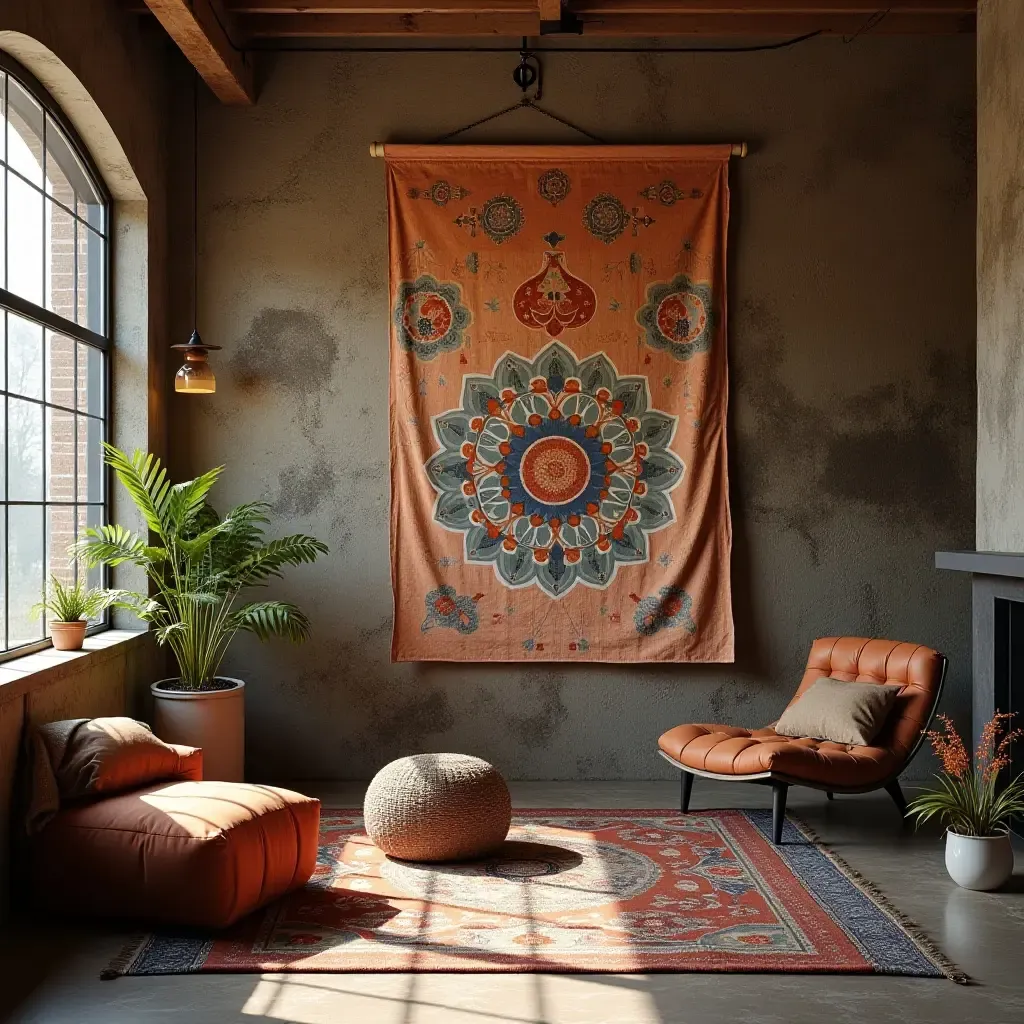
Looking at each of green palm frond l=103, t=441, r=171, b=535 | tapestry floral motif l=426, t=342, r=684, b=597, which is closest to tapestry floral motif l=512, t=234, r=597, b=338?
tapestry floral motif l=426, t=342, r=684, b=597

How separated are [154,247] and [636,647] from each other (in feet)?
10.2

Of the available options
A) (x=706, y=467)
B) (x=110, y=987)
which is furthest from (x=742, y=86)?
(x=110, y=987)

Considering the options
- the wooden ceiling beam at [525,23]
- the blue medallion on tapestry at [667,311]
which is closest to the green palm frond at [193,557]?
the blue medallion on tapestry at [667,311]

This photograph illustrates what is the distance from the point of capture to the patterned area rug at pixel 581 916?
3.49 m

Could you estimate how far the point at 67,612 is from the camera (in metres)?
4.73

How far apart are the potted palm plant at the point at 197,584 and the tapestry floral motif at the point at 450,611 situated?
28.2 inches

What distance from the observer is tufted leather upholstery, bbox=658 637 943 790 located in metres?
4.77

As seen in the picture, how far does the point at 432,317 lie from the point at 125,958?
3.52m

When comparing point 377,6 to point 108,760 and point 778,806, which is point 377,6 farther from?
point 778,806

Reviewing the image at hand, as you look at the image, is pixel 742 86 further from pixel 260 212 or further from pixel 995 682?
pixel 995 682

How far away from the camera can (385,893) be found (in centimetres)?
412

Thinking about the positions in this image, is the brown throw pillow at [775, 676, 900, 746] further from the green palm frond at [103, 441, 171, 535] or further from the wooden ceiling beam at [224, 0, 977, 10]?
the wooden ceiling beam at [224, 0, 977, 10]

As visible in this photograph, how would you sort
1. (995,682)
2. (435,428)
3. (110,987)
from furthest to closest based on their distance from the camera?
1. (435,428)
2. (995,682)
3. (110,987)

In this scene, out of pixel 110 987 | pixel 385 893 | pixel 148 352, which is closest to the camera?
pixel 110 987
